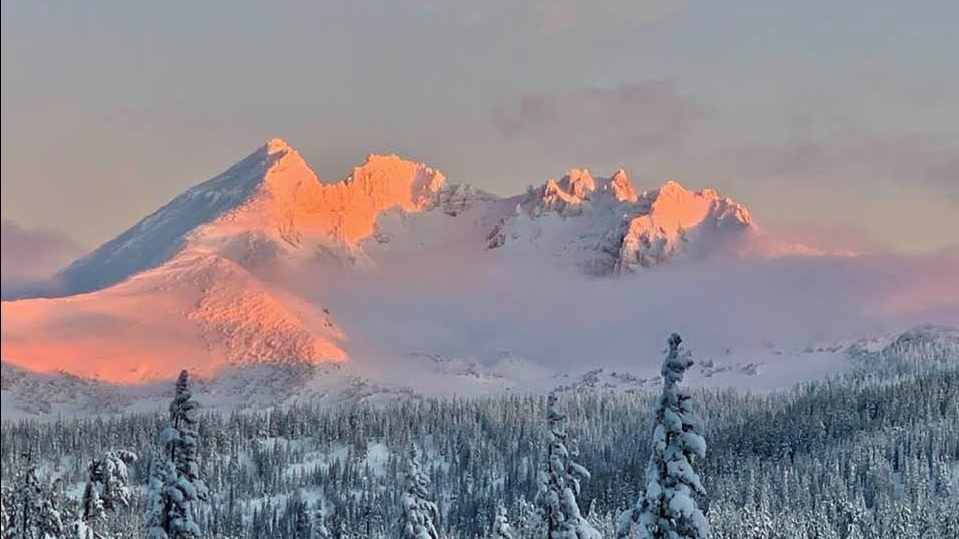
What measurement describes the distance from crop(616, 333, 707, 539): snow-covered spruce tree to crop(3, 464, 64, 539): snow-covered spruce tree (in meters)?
24.5

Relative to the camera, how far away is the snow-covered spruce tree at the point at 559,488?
4112cm

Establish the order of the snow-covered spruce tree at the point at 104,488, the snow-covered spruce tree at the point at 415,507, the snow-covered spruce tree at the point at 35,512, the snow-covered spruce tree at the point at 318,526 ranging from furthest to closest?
the snow-covered spruce tree at the point at 318,526
the snow-covered spruce tree at the point at 35,512
the snow-covered spruce tree at the point at 415,507
the snow-covered spruce tree at the point at 104,488

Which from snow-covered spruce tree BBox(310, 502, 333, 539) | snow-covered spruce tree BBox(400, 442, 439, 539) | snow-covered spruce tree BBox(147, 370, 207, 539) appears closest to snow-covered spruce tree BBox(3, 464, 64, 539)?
snow-covered spruce tree BBox(310, 502, 333, 539)

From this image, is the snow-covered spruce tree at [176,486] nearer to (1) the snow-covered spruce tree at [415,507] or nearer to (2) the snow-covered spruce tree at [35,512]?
(1) the snow-covered spruce tree at [415,507]

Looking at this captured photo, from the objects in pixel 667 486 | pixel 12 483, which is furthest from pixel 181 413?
pixel 12 483

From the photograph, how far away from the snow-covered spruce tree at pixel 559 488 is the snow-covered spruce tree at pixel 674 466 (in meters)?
4.76

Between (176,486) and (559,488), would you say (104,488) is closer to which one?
(176,486)

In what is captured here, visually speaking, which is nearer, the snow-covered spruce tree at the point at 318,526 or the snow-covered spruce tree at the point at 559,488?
the snow-covered spruce tree at the point at 559,488

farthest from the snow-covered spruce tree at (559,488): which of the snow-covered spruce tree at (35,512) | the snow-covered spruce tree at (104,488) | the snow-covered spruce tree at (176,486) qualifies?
the snow-covered spruce tree at (35,512)

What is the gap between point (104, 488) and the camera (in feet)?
134

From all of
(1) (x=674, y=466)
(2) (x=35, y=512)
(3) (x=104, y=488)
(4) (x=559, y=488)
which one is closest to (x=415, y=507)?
(4) (x=559, y=488)

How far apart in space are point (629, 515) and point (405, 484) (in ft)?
40.8

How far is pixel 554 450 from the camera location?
4106 centimetres

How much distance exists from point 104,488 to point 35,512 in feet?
42.5
